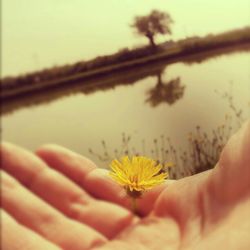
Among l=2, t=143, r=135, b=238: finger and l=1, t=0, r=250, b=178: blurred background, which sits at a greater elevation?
l=1, t=0, r=250, b=178: blurred background

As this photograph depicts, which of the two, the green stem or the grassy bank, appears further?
the green stem

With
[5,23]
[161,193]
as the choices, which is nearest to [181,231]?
[161,193]

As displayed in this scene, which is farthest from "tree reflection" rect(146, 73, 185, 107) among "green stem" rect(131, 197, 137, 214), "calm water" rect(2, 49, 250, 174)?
"green stem" rect(131, 197, 137, 214)

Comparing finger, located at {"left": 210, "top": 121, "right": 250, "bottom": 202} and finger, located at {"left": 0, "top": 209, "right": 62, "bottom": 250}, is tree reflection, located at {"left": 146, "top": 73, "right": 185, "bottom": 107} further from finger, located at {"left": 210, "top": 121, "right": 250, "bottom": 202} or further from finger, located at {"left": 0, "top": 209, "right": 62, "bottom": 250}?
finger, located at {"left": 0, "top": 209, "right": 62, "bottom": 250}

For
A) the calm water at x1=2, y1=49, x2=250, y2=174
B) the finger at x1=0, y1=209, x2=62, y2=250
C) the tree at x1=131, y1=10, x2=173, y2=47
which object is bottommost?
the finger at x1=0, y1=209, x2=62, y2=250

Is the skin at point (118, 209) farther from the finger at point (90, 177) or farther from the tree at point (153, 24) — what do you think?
the tree at point (153, 24)

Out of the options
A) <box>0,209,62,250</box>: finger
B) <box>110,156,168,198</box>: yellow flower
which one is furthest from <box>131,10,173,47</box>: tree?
<box>0,209,62,250</box>: finger
